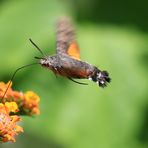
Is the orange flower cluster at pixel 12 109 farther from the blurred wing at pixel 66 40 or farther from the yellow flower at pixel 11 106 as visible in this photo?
the blurred wing at pixel 66 40

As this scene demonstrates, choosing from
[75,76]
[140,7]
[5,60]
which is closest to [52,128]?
[5,60]

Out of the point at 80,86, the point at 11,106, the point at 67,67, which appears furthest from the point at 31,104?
the point at 80,86

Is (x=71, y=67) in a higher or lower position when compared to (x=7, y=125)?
higher

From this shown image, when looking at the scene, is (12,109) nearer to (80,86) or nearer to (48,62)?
(48,62)

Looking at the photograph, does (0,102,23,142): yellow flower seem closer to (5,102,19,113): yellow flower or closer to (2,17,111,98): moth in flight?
(5,102,19,113): yellow flower

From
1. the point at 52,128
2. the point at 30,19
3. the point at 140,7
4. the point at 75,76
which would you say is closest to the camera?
the point at 75,76

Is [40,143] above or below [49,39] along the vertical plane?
below

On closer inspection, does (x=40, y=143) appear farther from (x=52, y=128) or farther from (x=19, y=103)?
(x=19, y=103)
